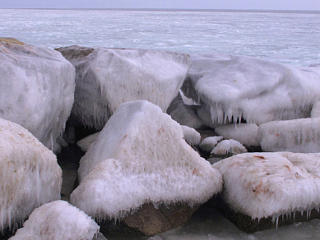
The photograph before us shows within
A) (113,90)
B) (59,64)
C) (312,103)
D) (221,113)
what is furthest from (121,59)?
(312,103)

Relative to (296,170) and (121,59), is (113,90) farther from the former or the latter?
(296,170)

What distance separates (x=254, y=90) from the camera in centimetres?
362

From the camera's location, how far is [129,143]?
220 cm

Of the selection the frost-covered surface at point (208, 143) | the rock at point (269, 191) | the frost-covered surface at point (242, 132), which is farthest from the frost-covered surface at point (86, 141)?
the rock at point (269, 191)

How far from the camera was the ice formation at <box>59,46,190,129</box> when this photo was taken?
127 inches

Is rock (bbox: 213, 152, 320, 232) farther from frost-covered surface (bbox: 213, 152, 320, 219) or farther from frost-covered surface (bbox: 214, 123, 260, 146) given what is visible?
frost-covered surface (bbox: 214, 123, 260, 146)

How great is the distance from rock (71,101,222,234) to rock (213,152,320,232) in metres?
0.13

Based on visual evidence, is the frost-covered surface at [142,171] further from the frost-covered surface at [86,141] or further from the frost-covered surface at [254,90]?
the frost-covered surface at [254,90]

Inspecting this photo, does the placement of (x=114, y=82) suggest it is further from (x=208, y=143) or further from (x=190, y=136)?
(x=208, y=143)

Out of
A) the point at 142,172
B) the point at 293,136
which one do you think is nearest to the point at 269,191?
the point at 142,172

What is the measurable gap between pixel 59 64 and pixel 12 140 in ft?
3.41

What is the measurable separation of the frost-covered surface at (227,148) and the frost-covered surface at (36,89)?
47.7 inches

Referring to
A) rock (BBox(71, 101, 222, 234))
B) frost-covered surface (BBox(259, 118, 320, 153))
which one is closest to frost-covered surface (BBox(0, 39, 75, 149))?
rock (BBox(71, 101, 222, 234))

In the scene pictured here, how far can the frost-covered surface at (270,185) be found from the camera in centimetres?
202
